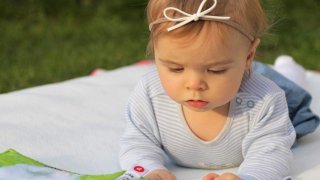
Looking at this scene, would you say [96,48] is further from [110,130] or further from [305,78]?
[110,130]

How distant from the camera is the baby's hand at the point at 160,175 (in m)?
1.59

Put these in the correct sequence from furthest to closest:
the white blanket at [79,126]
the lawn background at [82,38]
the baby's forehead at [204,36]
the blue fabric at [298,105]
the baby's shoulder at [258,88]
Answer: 1. the lawn background at [82,38]
2. the blue fabric at [298,105]
3. the white blanket at [79,126]
4. the baby's shoulder at [258,88]
5. the baby's forehead at [204,36]

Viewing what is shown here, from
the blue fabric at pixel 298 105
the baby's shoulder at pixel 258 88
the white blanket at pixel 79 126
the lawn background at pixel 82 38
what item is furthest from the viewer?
the lawn background at pixel 82 38

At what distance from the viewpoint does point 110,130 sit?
82.7 inches

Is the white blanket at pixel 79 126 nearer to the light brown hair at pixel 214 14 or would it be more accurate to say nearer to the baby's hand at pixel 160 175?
the baby's hand at pixel 160 175

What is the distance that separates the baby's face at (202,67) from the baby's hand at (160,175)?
185 millimetres

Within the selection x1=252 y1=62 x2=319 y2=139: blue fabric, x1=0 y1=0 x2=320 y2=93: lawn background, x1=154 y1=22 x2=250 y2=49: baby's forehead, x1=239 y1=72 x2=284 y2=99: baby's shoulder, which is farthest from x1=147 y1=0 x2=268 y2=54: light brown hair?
x1=0 y1=0 x2=320 y2=93: lawn background

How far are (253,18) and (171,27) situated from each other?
0.21m

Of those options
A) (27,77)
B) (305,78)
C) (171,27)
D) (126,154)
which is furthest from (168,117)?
(27,77)

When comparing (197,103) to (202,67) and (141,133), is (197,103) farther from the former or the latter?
(141,133)

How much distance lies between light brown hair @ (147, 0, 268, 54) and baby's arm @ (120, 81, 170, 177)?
214 millimetres

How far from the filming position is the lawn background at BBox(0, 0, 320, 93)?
3.80m

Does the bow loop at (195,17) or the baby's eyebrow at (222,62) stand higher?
the bow loop at (195,17)

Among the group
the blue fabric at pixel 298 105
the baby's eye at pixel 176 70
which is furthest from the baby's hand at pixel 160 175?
the blue fabric at pixel 298 105
